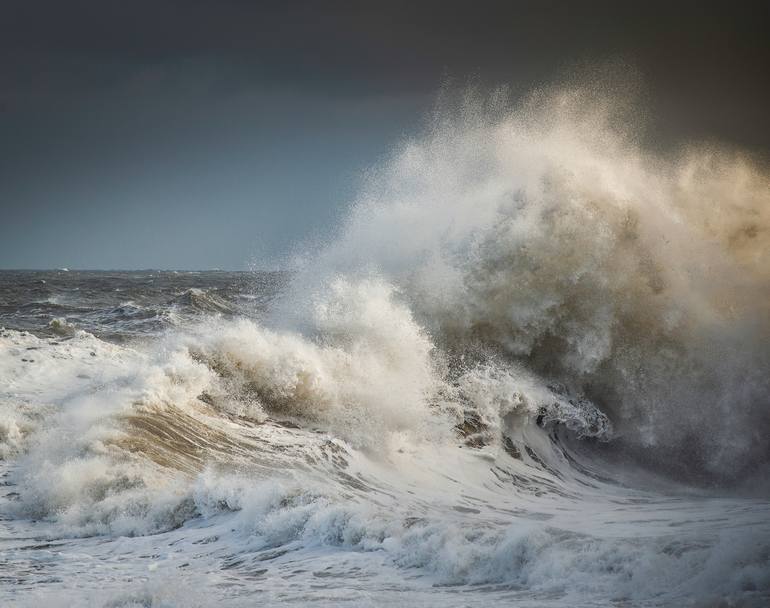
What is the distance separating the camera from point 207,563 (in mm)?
5828

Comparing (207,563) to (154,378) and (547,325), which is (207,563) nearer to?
(154,378)

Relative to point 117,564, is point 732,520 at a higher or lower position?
higher

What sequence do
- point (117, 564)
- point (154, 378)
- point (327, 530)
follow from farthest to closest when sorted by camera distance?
point (154, 378), point (327, 530), point (117, 564)

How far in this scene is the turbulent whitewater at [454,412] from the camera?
17.4 ft

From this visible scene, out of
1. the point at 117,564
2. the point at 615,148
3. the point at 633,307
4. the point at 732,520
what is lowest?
the point at 117,564

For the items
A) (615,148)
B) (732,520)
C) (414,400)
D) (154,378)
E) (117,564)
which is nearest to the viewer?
(117,564)

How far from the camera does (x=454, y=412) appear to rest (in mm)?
11344

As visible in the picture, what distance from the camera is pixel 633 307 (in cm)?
1344

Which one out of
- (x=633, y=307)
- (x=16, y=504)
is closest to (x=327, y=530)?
(x=16, y=504)

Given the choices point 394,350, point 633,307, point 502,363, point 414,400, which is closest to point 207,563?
point 414,400

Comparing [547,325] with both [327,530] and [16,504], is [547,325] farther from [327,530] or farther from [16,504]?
[16,504]

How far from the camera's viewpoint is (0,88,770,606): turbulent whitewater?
5305 millimetres

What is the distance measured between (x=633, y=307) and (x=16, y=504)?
10698mm

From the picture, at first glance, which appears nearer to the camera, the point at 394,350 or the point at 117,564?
the point at 117,564
